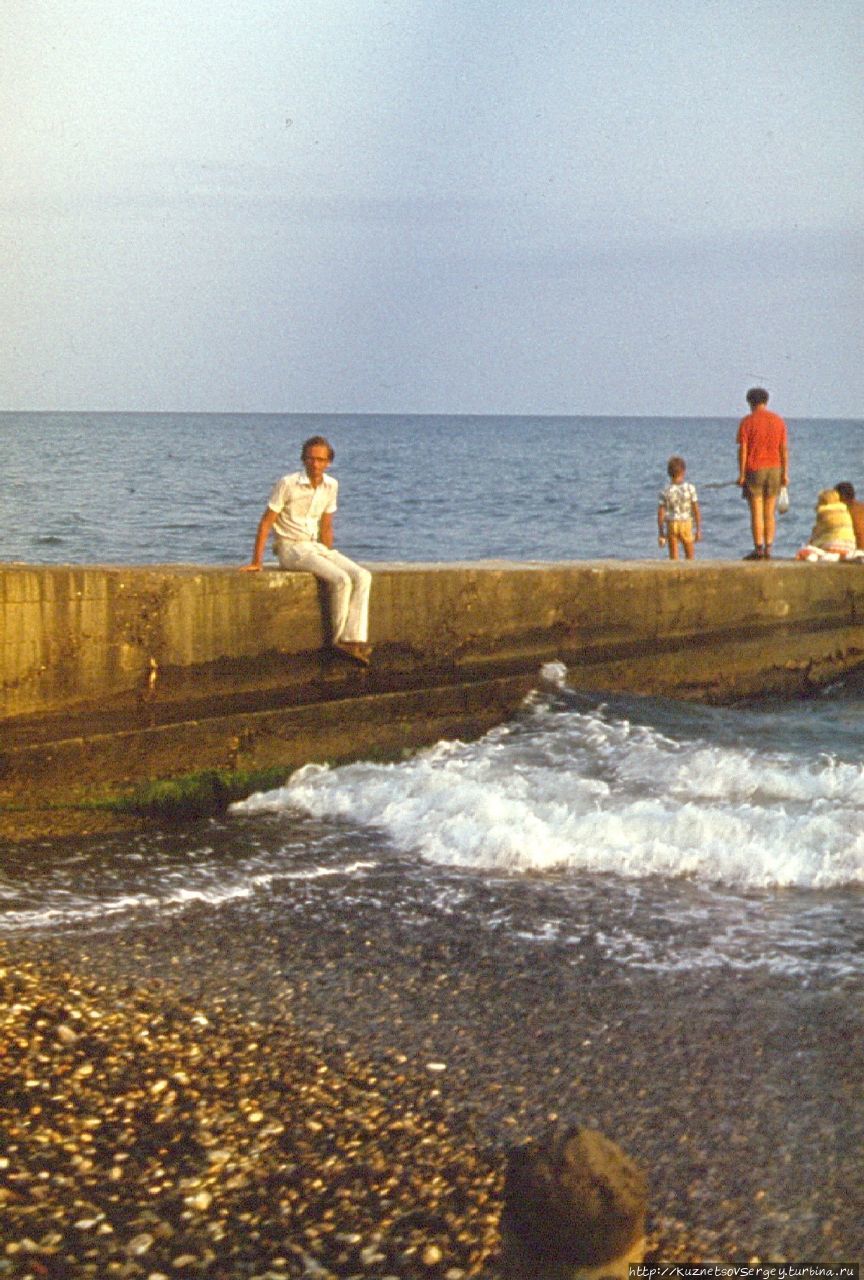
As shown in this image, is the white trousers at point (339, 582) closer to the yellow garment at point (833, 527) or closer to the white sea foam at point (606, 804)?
the white sea foam at point (606, 804)

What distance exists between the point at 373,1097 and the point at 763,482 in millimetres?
10068

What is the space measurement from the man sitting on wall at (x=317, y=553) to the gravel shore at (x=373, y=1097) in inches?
131

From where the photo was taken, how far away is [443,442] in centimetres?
11169

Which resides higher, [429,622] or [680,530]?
[680,530]

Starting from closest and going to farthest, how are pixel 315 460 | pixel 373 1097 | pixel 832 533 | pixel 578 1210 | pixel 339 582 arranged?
pixel 578 1210 → pixel 373 1097 → pixel 315 460 → pixel 339 582 → pixel 832 533

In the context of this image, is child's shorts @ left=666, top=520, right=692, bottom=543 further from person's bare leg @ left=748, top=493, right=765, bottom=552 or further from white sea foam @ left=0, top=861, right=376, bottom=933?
white sea foam @ left=0, top=861, right=376, bottom=933

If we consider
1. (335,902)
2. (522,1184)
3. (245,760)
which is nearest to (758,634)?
(245,760)

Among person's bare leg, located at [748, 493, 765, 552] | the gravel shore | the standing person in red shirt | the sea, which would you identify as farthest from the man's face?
person's bare leg, located at [748, 493, 765, 552]

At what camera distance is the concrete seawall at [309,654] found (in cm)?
A: 777

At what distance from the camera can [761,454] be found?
13.3m

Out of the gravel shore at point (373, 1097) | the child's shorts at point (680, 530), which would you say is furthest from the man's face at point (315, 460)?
the child's shorts at point (680, 530)

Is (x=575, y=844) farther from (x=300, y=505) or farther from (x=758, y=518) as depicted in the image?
(x=758, y=518)

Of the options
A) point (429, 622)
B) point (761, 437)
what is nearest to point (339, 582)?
point (429, 622)

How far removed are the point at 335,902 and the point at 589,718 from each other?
4.55 meters
